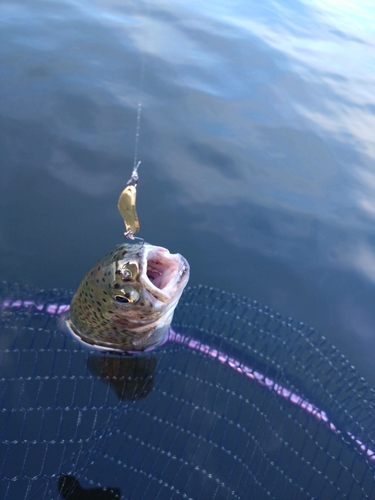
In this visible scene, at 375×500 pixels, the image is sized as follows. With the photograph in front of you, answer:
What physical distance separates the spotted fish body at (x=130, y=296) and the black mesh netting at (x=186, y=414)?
0.32 meters

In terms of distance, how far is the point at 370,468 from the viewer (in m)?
3.65

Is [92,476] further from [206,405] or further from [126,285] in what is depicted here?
[126,285]

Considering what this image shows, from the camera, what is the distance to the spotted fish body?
3373 mm

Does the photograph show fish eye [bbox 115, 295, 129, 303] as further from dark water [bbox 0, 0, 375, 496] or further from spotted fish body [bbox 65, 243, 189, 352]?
dark water [bbox 0, 0, 375, 496]

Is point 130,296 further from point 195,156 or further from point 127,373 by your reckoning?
point 195,156

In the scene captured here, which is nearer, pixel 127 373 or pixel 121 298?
pixel 121 298

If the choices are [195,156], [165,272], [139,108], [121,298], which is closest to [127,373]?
[121,298]

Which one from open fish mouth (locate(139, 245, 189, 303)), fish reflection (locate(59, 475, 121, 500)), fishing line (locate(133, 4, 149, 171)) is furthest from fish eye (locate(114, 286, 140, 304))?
fishing line (locate(133, 4, 149, 171))

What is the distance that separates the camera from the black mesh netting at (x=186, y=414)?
140 inches

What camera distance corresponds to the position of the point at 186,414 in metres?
3.98

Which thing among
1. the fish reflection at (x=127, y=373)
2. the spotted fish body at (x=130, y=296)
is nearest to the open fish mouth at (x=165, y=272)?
the spotted fish body at (x=130, y=296)

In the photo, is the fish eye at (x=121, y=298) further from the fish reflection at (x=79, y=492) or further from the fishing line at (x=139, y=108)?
the fishing line at (x=139, y=108)

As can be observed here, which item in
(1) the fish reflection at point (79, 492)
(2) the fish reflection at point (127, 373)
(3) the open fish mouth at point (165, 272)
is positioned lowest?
(1) the fish reflection at point (79, 492)

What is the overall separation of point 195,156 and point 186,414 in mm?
3456
